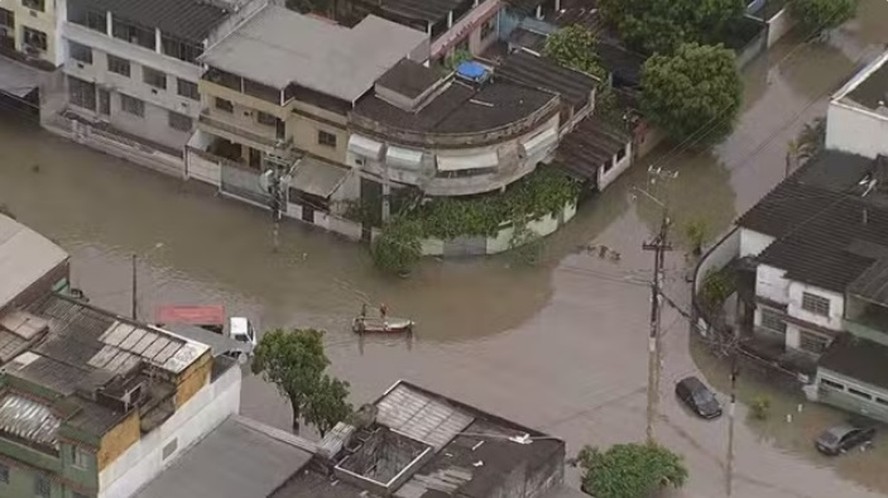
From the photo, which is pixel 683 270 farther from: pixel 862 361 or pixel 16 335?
pixel 16 335

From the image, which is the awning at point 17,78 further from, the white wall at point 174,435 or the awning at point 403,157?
the white wall at point 174,435

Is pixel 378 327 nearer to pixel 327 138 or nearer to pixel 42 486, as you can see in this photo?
pixel 327 138

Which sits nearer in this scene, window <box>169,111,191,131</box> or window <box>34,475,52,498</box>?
window <box>34,475,52,498</box>

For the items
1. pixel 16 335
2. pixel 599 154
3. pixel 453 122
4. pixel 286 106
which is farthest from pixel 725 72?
pixel 16 335

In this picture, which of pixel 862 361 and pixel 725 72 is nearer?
pixel 862 361

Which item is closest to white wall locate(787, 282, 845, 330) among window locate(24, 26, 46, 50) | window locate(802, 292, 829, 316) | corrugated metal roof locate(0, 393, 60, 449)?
window locate(802, 292, 829, 316)

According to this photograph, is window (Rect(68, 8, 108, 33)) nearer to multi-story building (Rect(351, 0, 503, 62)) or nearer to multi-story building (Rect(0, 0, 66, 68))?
multi-story building (Rect(0, 0, 66, 68))
